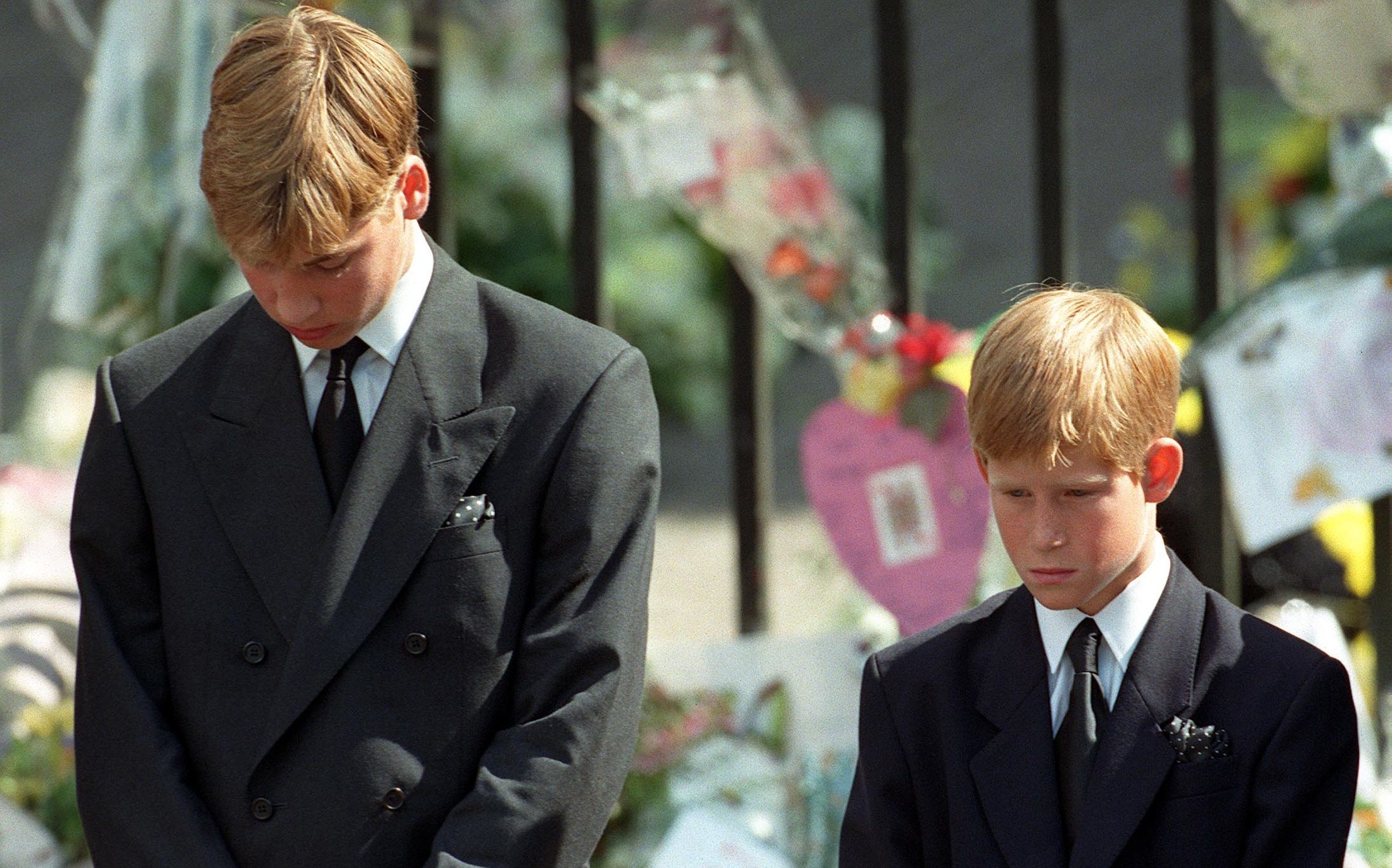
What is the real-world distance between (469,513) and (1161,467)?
27.4 inches

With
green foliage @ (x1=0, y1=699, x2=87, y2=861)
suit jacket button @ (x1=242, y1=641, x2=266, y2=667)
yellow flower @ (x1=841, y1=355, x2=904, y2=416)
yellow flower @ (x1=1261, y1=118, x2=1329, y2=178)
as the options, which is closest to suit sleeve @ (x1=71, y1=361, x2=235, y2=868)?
suit jacket button @ (x1=242, y1=641, x2=266, y2=667)

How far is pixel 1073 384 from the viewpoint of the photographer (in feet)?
5.45

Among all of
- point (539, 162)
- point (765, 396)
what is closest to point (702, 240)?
point (539, 162)

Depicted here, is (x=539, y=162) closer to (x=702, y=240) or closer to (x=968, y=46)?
(x=702, y=240)

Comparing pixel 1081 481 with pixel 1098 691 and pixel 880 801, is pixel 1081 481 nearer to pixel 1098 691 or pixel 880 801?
pixel 1098 691

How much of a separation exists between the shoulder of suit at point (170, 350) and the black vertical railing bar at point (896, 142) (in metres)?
1.48

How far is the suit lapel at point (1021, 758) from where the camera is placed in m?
1.68

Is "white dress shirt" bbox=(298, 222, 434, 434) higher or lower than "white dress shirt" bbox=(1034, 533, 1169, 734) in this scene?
higher

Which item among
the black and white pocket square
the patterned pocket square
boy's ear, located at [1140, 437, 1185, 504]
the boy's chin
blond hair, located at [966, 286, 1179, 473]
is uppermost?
blond hair, located at [966, 286, 1179, 473]

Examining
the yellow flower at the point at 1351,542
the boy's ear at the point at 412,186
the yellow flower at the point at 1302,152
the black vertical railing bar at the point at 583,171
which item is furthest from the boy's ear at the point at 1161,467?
the yellow flower at the point at 1302,152

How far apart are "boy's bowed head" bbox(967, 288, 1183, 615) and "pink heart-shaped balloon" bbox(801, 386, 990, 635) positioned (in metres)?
1.17

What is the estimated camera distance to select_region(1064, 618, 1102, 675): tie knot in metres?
1.72

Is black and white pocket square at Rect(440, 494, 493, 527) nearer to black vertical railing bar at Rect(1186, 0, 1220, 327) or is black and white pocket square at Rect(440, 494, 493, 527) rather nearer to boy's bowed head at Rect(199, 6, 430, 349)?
boy's bowed head at Rect(199, 6, 430, 349)

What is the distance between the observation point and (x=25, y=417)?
3781 millimetres
